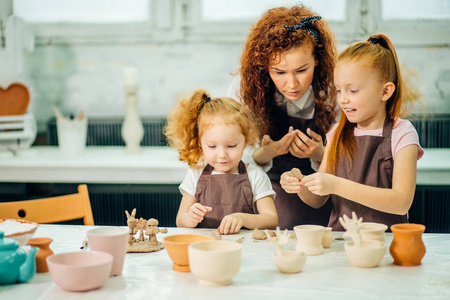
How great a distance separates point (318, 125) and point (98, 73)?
1906 millimetres

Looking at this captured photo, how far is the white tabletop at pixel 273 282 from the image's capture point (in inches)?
51.8

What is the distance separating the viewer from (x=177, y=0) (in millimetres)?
3670

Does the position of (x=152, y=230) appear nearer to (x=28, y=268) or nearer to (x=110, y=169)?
(x=28, y=268)

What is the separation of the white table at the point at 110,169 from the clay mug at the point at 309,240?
149 centimetres

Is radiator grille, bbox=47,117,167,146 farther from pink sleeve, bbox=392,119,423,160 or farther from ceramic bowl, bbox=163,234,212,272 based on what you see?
ceramic bowl, bbox=163,234,212,272

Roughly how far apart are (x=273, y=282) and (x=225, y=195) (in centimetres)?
75

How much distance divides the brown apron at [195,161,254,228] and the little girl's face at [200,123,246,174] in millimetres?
59

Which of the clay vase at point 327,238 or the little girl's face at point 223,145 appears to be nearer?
the clay vase at point 327,238

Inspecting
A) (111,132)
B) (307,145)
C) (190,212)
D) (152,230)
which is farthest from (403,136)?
(111,132)

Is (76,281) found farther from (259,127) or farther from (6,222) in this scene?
(259,127)

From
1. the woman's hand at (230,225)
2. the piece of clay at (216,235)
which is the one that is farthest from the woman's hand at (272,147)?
the piece of clay at (216,235)

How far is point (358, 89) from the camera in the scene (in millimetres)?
1923

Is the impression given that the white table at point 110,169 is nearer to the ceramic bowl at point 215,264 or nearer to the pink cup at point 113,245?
the pink cup at point 113,245

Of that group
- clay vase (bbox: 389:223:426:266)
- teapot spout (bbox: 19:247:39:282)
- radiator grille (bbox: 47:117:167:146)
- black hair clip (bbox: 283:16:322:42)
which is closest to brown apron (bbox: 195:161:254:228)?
black hair clip (bbox: 283:16:322:42)
